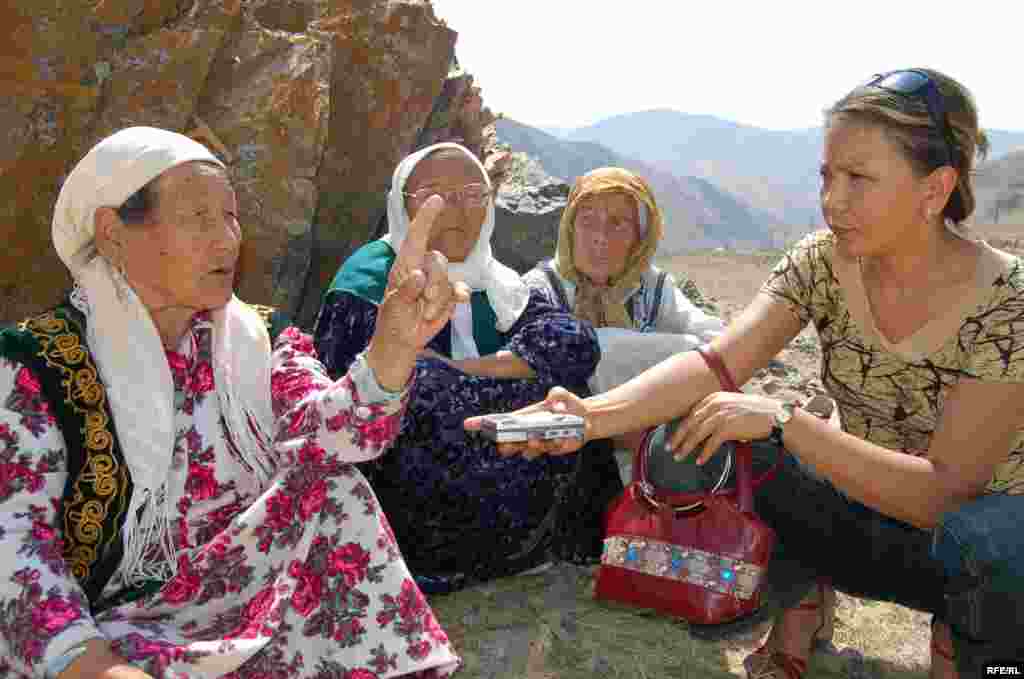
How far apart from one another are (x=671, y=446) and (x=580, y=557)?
4.28 ft

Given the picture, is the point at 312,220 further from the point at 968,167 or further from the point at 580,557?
the point at 968,167

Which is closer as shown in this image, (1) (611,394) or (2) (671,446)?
(2) (671,446)

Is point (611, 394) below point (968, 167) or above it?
below

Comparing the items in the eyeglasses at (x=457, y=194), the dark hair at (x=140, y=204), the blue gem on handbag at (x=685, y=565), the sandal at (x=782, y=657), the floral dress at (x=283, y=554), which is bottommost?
the sandal at (x=782, y=657)

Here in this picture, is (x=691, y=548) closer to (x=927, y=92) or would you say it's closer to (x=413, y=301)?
(x=413, y=301)

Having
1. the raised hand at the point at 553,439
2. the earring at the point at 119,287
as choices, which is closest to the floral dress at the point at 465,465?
the raised hand at the point at 553,439

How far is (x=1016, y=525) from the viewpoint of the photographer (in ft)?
7.83

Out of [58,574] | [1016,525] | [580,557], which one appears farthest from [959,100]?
[58,574]

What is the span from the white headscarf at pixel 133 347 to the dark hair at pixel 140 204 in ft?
0.06

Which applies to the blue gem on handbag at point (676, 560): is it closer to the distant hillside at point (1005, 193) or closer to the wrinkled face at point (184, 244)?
the wrinkled face at point (184, 244)

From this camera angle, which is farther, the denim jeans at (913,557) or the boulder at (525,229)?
the boulder at (525,229)

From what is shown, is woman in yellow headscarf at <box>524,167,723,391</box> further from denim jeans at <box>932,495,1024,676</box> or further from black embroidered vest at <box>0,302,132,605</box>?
black embroidered vest at <box>0,302,132,605</box>

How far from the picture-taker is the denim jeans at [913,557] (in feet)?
7.76

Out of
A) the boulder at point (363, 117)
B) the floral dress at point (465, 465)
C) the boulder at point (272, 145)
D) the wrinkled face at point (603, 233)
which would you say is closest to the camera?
the floral dress at point (465, 465)
